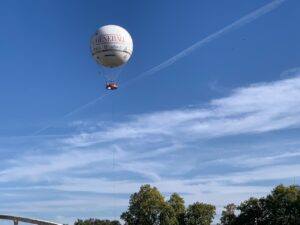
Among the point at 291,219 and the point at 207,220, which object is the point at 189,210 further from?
the point at 291,219

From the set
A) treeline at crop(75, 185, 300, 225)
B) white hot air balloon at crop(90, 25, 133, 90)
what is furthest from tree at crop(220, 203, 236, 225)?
white hot air balloon at crop(90, 25, 133, 90)

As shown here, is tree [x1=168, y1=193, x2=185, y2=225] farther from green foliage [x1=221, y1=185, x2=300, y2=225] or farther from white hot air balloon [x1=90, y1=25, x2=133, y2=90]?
white hot air balloon [x1=90, y1=25, x2=133, y2=90]

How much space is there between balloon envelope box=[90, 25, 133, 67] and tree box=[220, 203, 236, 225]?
7458 centimetres

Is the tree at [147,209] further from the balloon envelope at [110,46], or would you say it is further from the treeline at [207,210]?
the balloon envelope at [110,46]

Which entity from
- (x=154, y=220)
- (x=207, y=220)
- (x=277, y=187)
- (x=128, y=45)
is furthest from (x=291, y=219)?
(x=128, y=45)

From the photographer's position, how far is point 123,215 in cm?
12775

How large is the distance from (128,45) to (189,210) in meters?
72.6

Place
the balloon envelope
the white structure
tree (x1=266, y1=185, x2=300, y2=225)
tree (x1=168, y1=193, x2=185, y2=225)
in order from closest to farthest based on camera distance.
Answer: the white structure
the balloon envelope
tree (x1=266, y1=185, x2=300, y2=225)
tree (x1=168, y1=193, x2=185, y2=225)

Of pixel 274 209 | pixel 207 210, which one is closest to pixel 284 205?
pixel 274 209

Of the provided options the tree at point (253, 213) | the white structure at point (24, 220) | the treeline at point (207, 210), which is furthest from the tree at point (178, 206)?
the white structure at point (24, 220)

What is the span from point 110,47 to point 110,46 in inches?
4.2

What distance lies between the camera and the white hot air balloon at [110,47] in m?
60.9

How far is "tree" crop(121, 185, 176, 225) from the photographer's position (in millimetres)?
125438

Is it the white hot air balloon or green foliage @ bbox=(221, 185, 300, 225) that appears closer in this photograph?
the white hot air balloon
